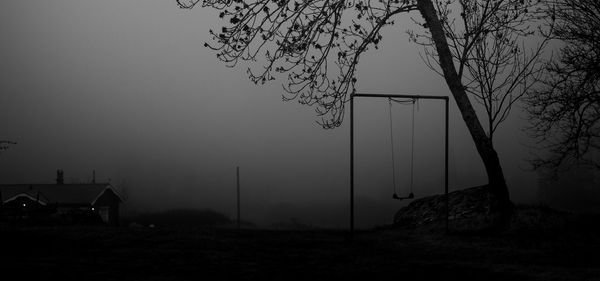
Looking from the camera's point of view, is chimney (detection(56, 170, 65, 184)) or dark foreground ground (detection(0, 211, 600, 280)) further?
chimney (detection(56, 170, 65, 184))

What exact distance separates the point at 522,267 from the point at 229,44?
8558 mm

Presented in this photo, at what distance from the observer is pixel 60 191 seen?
161 feet

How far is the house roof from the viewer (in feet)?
157

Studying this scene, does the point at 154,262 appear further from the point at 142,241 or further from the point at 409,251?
the point at 409,251

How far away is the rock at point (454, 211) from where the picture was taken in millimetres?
20641

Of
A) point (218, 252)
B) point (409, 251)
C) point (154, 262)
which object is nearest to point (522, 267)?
point (409, 251)

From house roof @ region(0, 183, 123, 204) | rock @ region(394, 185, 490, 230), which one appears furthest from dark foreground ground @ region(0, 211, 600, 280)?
house roof @ region(0, 183, 123, 204)

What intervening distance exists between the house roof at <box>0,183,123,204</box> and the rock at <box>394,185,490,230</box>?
3004 cm

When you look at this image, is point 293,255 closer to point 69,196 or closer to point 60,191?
point 69,196

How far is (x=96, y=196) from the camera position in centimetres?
4934

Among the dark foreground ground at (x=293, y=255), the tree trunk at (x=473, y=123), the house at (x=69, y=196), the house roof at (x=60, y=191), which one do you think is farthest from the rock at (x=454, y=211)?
the house roof at (x=60, y=191)

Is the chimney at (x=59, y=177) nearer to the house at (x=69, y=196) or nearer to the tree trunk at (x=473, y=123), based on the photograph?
the house at (x=69, y=196)

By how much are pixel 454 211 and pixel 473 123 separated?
18.1ft

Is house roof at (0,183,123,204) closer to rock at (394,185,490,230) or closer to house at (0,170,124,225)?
house at (0,170,124,225)
